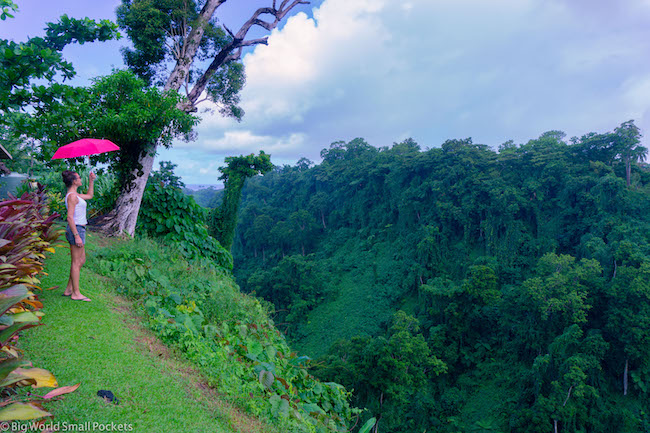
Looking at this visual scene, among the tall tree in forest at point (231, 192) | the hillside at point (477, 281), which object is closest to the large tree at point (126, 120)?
the hillside at point (477, 281)

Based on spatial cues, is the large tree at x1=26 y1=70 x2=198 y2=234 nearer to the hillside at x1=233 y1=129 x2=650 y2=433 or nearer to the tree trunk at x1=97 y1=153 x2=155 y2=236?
the tree trunk at x1=97 y1=153 x2=155 y2=236

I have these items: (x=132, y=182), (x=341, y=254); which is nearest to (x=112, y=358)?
(x=132, y=182)

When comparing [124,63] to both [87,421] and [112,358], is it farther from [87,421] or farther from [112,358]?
[87,421]

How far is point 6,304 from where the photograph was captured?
1937mm

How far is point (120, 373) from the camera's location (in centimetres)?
255

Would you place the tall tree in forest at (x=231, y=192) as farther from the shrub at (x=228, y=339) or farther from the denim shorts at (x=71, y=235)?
the denim shorts at (x=71, y=235)

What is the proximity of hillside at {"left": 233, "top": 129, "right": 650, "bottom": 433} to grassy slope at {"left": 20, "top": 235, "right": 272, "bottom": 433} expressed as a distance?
148 inches

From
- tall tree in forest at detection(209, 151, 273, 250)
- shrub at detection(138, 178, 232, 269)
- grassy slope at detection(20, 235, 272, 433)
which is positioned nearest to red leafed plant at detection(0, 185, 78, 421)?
grassy slope at detection(20, 235, 272, 433)

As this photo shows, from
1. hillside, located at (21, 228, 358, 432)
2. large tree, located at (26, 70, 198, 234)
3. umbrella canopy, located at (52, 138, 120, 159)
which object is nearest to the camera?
hillside, located at (21, 228, 358, 432)

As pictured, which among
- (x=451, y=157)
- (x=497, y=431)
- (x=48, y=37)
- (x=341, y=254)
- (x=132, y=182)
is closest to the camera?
(x=48, y=37)

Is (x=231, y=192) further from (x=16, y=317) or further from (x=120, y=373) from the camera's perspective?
(x=16, y=317)

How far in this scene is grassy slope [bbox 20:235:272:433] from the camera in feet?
7.14

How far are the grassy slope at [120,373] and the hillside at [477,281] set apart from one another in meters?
3.76

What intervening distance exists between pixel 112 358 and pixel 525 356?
69.0 feet
